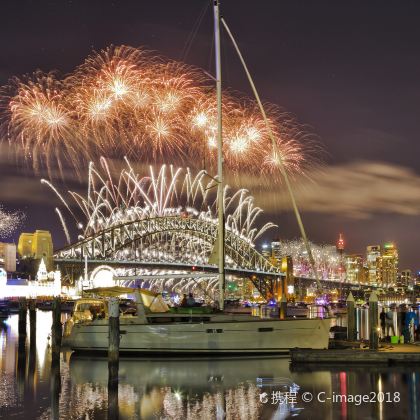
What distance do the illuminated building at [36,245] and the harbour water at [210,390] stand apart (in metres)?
106

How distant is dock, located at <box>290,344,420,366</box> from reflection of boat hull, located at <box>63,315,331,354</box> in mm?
2066

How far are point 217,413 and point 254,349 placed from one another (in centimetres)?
938

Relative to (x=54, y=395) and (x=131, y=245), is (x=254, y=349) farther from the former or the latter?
(x=131, y=245)

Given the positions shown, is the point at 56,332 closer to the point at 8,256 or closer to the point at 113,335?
the point at 113,335

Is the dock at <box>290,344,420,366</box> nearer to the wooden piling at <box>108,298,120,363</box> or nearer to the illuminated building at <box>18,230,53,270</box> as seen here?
the wooden piling at <box>108,298,120,363</box>

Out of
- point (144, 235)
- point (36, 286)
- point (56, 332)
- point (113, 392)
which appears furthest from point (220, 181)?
point (144, 235)

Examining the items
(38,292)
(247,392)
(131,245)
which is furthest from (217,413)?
(131,245)

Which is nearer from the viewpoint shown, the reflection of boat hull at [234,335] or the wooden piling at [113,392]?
the wooden piling at [113,392]

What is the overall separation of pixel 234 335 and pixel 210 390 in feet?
20.1

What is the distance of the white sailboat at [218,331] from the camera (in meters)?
26.1

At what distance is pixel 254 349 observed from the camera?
26.4 metres

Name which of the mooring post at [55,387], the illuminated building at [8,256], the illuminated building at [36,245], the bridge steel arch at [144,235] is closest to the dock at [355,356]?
the mooring post at [55,387]

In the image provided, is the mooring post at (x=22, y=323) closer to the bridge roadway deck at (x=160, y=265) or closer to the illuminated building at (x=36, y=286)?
the illuminated building at (x=36, y=286)

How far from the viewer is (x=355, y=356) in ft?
76.9
